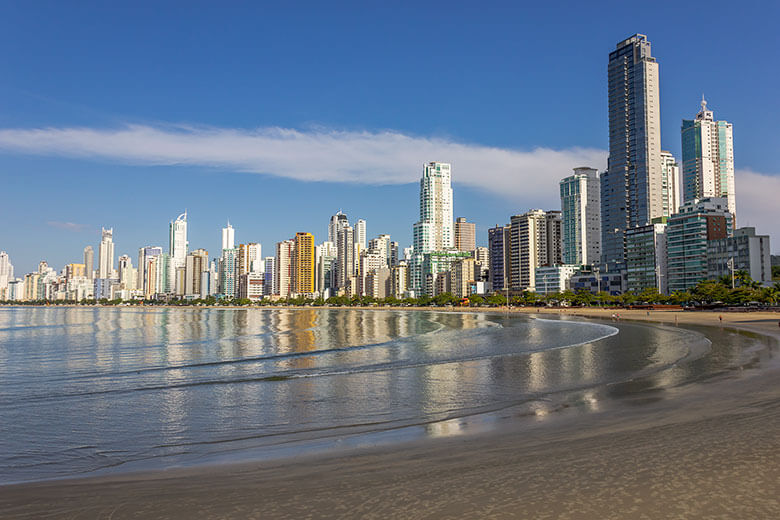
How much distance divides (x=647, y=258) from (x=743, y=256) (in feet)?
115

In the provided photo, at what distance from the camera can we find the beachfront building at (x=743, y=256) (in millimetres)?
146125

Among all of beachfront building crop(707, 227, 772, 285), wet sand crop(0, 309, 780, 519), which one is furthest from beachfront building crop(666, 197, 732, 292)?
wet sand crop(0, 309, 780, 519)

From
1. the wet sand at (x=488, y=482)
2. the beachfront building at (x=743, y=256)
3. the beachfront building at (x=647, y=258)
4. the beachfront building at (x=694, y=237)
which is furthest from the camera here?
the beachfront building at (x=647, y=258)

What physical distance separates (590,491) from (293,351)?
3454cm

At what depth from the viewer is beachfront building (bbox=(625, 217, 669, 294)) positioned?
178625 mm

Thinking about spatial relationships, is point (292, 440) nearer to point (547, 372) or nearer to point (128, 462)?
point (128, 462)

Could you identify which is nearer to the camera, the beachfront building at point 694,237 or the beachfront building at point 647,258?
the beachfront building at point 694,237

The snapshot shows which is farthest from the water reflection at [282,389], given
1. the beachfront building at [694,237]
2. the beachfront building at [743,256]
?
the beachfront building at [694,237]

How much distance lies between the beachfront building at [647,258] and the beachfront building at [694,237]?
6503mm

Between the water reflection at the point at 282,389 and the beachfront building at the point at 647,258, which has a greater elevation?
the beachfront building at the point at 647,258

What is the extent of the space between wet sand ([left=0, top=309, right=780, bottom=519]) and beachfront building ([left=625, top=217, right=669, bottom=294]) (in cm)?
17897

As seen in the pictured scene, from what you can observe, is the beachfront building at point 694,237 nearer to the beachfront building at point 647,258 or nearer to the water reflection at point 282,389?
the beachfront building at point 647,258

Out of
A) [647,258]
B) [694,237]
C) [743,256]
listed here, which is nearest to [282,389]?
[743,256]

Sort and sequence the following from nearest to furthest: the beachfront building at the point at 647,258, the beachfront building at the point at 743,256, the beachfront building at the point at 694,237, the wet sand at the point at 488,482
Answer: the wet sand at the point at 488,482, the beachfront building at the point at 743,256, the beachfront building at the point at 694,237, the beachfront building at the point at 647,258
